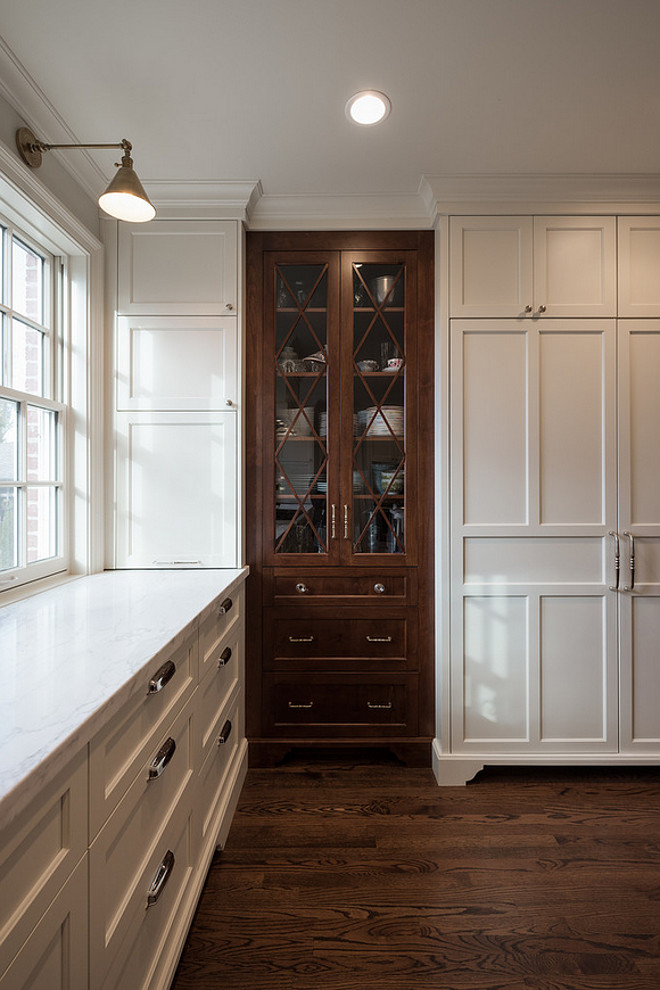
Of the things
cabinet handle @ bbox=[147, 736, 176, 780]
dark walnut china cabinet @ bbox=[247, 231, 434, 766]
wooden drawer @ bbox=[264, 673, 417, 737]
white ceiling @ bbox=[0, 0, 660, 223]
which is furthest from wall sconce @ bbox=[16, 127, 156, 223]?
wooden drawer @ bbox=[264, 673, 417, 737]

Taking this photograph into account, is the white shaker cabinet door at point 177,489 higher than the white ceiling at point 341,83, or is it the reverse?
the white ceiling at point 341,83

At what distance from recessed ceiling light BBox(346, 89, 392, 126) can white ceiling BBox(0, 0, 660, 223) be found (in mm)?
29

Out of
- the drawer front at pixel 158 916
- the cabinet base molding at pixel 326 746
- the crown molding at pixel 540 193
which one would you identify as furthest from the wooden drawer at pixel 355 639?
the crown molding at pixel 540 193

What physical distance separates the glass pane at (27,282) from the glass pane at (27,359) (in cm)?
6

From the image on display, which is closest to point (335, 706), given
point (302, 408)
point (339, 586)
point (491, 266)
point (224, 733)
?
point (339, 586)

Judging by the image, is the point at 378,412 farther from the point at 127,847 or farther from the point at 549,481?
the point at 127,847

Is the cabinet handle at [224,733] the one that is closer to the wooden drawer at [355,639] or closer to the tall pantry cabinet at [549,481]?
the wooden drawer at [355,639]

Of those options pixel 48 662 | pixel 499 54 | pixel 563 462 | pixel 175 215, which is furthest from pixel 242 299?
pixel 48 662

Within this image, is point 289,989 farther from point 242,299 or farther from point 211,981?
point 242,299

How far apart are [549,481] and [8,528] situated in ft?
6.93

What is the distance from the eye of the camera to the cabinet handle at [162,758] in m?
1.18

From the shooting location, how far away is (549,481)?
2.33 meters

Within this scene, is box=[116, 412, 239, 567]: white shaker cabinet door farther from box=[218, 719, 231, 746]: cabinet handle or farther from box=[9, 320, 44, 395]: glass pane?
box=[218, 719, 231, 746]: cabinet handle

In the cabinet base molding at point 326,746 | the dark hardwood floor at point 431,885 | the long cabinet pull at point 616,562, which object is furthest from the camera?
the cabinet base molding at point 326,746
